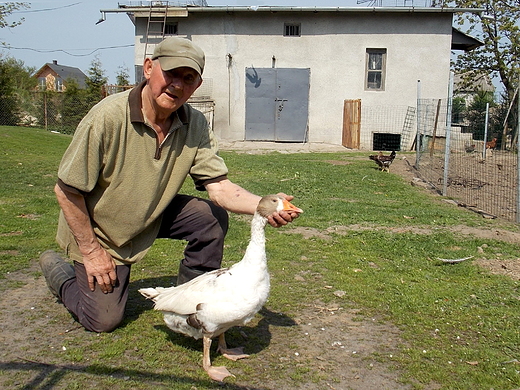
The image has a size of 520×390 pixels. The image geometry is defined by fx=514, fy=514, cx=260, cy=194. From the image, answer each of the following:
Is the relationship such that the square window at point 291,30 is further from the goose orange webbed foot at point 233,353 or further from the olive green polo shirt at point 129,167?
the goose orange webbed foot at point 233,353

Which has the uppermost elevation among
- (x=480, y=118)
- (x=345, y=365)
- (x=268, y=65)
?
(x=268, y=65)

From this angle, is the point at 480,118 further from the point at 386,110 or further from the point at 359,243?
the point at 359,243

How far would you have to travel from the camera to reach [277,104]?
2278cm

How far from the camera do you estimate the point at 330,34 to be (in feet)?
73.5

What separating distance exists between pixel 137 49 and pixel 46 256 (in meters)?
20.4

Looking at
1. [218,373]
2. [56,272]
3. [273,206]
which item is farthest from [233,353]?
[56,272]

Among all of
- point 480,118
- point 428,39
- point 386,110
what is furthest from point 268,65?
point 480,118

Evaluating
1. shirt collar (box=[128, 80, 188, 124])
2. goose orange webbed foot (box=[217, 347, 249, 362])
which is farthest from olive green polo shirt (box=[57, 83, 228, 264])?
goose orange webbed foot (box=[217, 347, 249, 362])

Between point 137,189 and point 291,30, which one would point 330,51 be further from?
point 137,189

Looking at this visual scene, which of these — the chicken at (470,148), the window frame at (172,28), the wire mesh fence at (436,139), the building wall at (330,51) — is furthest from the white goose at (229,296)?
the window frame at (172,28)

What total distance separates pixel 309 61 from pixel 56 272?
65.0 ft

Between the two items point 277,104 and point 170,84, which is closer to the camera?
point 170,84

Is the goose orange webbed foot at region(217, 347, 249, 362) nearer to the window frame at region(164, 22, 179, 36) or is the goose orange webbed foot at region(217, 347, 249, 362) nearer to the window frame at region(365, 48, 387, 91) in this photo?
the window frame at region(365, 48, 387, 91)

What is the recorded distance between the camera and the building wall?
22.2 meters
